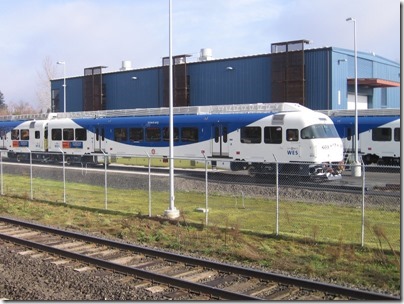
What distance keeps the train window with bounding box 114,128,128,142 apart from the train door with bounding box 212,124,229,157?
740 cm

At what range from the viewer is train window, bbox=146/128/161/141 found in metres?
32.2

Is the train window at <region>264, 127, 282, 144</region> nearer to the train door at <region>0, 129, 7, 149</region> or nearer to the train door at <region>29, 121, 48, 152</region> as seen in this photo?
the train door at <region>29, 121, 48, 152</region>

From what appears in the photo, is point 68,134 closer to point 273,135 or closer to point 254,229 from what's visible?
point 273,135

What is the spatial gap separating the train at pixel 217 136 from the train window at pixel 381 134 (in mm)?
7023

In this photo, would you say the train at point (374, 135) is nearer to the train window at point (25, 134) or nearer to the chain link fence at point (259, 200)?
the chain link fence at point (259, 200)

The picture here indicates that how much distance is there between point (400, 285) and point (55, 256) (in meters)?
7.07

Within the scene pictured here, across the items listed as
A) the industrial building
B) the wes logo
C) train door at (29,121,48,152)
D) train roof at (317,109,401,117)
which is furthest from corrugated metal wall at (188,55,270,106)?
the wes logo

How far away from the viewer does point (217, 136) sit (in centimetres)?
2917

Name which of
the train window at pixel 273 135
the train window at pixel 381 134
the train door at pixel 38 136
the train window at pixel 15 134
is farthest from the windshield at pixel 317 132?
the train window at pixel 15 134

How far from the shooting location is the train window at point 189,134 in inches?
1184

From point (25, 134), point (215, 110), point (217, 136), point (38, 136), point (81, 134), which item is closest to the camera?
point (217, 136)

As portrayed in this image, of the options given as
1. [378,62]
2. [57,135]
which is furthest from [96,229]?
[378,62]

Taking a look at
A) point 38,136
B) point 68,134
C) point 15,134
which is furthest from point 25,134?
point 68,134

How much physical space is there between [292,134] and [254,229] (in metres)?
12.2
